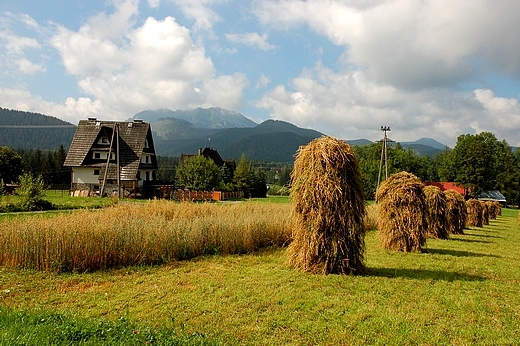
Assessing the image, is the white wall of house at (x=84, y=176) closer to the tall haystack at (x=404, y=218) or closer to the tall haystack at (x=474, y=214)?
the tall haystack at (x=404, y=218)

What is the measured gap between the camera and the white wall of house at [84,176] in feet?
124

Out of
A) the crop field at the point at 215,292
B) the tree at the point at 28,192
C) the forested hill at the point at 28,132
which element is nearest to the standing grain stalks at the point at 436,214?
the crop field at the point at 215,292

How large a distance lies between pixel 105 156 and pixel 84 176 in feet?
9.80

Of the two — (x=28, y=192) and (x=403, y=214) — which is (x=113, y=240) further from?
(x=28, y=192)

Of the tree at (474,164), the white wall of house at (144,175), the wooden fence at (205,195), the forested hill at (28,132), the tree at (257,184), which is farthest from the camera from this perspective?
the forested hill at (28,132)

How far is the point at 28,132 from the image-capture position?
187 m

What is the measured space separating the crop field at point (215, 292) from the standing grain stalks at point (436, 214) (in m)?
5.36

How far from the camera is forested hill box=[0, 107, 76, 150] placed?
175875 mm

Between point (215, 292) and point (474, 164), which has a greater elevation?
point (474, 164)

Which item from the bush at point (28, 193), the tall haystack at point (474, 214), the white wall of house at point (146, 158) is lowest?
the tall haystack at point (474, 214)

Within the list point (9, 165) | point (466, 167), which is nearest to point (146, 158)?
point (9, 165)

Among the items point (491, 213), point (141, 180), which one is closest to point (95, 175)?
point (141, 180)

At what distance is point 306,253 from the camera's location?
A: 25.6ft

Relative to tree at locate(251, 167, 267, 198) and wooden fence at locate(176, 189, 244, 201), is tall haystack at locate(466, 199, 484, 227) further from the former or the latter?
tree at locate(251, 167, 267, 198)
